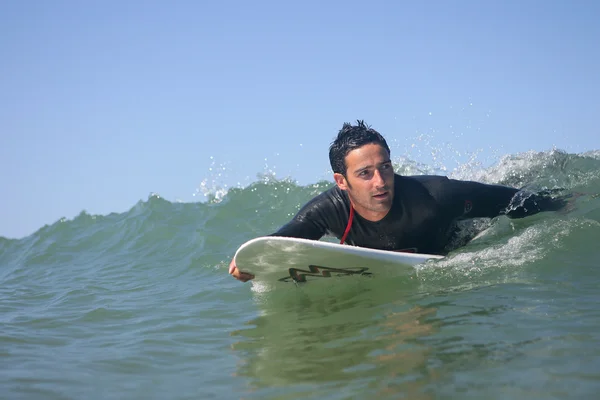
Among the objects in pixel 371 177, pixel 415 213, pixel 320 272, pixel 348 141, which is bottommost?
pixel 320 272

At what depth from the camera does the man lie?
19.4ft

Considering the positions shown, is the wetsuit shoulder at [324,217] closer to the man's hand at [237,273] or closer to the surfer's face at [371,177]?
the surfer's face at [371,177]

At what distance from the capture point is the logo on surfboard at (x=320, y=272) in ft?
20.0

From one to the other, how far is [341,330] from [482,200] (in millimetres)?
2439

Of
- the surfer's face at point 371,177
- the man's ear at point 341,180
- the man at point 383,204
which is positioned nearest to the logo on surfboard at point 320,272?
the man at point 383,204

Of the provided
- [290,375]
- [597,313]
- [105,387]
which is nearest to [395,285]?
[597,313]

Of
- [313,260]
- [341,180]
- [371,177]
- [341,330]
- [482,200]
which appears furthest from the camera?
[482,200]

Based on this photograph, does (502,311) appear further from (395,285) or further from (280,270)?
(280,270)

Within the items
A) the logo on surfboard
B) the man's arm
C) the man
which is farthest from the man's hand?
the logo on surfboard

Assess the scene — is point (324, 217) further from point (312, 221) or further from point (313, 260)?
point (313, 260)

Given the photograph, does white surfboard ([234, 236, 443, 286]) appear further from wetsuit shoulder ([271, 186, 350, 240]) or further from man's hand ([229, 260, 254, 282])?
wetsuit shoulder ([271, 186, 350, 240])

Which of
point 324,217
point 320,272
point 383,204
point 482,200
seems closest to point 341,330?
A: point 320,272

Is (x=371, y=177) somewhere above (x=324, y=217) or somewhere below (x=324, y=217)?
above

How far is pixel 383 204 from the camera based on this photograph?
6.01m
